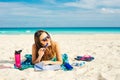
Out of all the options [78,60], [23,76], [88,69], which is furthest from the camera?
[78,60]

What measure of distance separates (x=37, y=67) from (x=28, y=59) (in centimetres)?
92

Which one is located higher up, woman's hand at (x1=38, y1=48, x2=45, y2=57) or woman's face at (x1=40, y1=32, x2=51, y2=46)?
woman's face at (x1=40, y1=32, x2=51, y2=46)

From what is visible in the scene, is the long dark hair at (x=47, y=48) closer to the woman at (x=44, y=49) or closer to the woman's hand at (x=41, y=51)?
the woman at (x=44, y=49)

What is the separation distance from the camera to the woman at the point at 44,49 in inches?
251

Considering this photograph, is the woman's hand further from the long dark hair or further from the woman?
the long dark hair

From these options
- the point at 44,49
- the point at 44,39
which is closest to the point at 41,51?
the point at 44,49

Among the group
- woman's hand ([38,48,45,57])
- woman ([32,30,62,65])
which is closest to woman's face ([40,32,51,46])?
woman ([32,30,62,65])

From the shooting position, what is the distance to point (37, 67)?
634cm

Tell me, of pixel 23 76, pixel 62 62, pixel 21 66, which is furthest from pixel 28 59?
pixel 23 76

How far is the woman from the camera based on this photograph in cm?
637

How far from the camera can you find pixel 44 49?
252 inches

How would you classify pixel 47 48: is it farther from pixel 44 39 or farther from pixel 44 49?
A: pixel 44 39

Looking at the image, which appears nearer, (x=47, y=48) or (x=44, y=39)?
(x=44, y=39)

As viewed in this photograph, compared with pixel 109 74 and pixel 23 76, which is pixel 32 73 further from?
pixel 109 74
